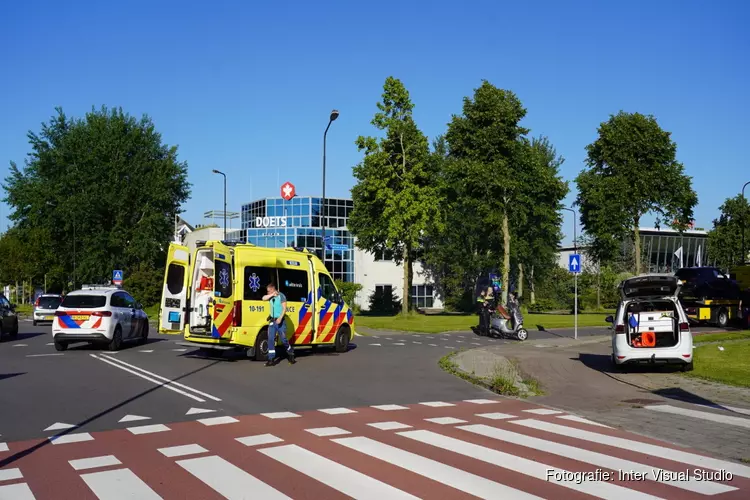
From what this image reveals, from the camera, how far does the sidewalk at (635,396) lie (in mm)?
9219

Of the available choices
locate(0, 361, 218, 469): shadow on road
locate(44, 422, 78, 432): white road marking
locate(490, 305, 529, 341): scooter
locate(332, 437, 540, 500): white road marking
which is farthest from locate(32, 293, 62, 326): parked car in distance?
locate(332, 437, 540, 500): white road marking

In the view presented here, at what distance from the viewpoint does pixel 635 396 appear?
12.8 meters

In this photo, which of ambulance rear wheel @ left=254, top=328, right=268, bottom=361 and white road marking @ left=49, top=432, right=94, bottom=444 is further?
ambulance rear wheel @ left=254, top=328, right=268, bottom=361

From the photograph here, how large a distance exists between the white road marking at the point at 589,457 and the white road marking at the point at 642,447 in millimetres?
513

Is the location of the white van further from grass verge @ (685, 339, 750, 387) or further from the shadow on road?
the shadow on road

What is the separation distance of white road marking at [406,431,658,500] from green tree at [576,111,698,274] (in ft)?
139

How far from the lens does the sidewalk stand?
9.22m

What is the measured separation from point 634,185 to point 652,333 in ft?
114

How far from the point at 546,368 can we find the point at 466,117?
32873mm

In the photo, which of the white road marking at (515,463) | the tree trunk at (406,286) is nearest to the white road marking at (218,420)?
the white road marking at (515,463)

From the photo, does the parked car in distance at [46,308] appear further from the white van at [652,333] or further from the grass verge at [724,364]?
the white van at [652,333]

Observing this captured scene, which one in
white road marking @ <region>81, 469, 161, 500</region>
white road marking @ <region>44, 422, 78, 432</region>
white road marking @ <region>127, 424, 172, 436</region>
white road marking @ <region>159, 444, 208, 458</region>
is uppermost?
white road marking @ <region>81, 469, 161, 500</region>

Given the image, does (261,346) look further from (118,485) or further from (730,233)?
(730,233)

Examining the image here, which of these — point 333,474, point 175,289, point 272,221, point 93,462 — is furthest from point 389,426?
point 272,221
